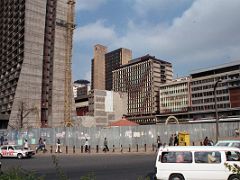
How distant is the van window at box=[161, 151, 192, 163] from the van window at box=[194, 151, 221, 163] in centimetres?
27

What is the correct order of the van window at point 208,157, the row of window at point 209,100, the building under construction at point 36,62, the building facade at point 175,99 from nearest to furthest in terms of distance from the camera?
the van window at point 208,157, the building under construction at point 36,62, the row of window at point 209,100, the building facade at point 175,99

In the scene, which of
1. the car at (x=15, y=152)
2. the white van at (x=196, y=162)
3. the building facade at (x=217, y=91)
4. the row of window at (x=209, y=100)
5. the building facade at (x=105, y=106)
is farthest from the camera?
the building facade at (x=105, y=106)

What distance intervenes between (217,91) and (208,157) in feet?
434

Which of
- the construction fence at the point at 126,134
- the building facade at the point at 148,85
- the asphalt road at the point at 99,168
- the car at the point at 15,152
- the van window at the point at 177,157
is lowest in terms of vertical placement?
the asphalt road at the point at 99,168

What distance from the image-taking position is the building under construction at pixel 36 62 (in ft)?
359

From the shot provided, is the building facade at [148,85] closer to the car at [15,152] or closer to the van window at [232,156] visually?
the car at [15,152]

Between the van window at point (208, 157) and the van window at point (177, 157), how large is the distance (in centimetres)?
27

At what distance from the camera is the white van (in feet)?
45.4

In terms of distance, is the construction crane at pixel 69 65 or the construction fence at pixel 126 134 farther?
the construction crane at pixel 69 65

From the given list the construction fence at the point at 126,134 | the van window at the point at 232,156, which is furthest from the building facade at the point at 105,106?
the van window at the point at 232,156

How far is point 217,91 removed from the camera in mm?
141875

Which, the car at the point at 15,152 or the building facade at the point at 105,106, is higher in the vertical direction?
the building facade at the point at 105,106

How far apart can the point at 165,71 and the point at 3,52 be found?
9226 centimetres

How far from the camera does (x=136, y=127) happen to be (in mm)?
46062
